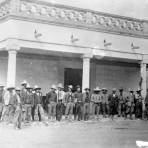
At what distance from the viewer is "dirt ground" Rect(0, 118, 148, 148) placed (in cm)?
832

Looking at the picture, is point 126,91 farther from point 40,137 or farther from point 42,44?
point 40,137

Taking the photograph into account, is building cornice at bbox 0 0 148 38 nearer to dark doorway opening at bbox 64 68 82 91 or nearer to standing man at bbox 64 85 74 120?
dark doorway opening at bbox 64 68 82 91

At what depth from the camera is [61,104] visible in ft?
45.2

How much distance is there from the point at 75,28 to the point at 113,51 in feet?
6.97

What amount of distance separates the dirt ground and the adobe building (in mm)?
2899

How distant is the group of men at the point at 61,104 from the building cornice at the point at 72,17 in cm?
247

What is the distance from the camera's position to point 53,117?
44.7ft

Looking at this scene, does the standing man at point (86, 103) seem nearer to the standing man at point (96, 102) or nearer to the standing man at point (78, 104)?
the standing man at point (78, 104)

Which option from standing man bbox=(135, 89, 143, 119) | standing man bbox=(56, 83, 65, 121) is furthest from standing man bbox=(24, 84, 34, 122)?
standing man bbox=(135, 89, 143, 119)

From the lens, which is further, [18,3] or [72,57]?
[72,57]

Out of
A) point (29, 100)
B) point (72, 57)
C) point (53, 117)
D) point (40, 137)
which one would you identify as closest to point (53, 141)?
point (40, 137)

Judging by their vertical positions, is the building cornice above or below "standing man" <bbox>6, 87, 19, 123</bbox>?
above

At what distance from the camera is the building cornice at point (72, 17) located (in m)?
13.7

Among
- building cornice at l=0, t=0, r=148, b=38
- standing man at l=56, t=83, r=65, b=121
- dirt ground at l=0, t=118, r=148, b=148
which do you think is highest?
building cornice at l=0, t=0, r=148, b=38
